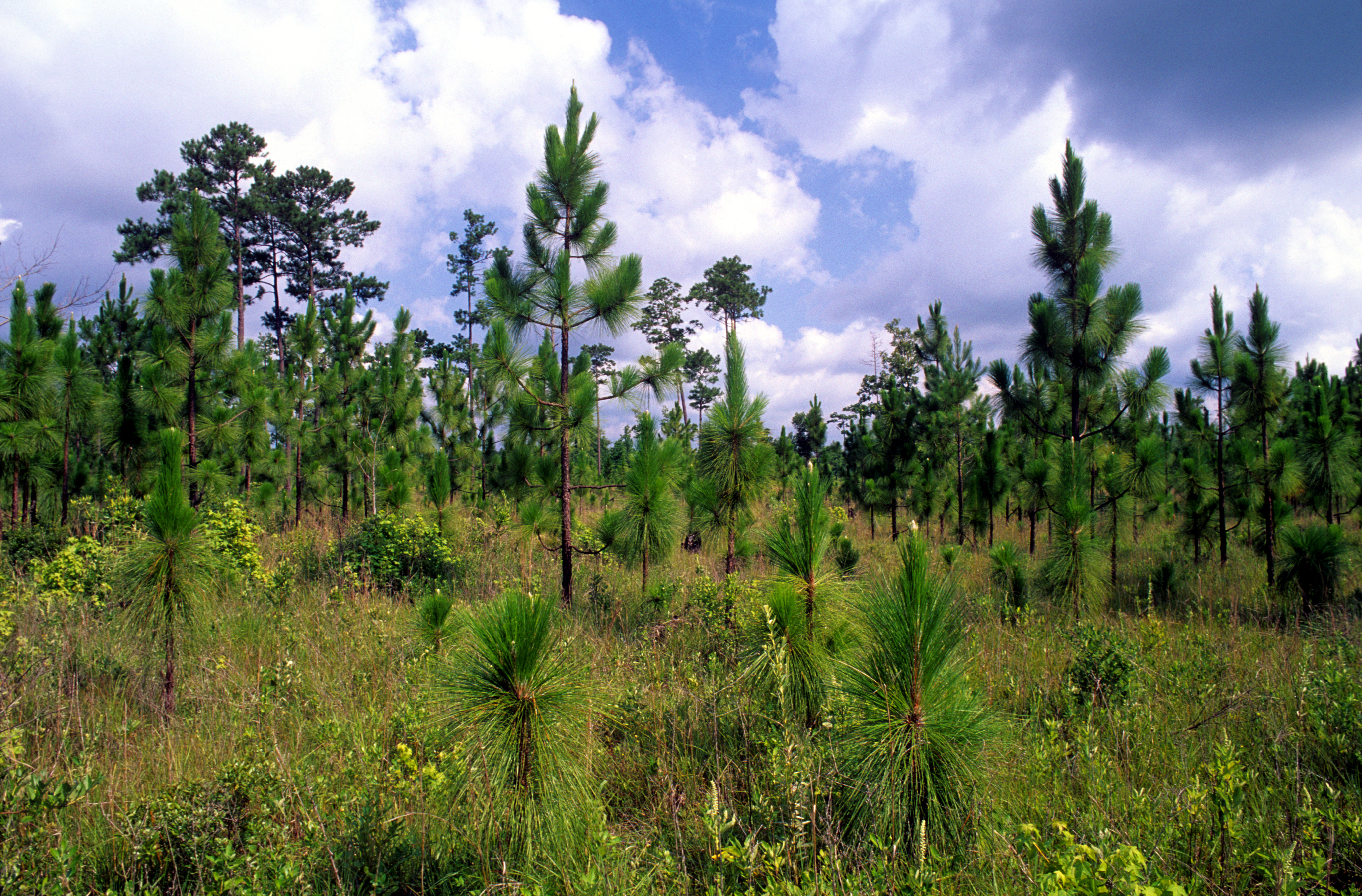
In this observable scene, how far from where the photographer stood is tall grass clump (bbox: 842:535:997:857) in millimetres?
2062

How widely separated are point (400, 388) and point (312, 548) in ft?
18.1

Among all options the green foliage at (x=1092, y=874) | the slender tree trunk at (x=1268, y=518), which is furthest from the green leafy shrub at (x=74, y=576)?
the slender tree trunk at (x=1268, y=518)

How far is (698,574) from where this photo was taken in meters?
8.44

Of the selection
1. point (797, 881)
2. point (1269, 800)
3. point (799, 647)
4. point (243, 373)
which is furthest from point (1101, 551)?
point (243, 373)

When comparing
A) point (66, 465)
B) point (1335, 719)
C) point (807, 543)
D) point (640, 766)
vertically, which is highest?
point (66, 465)

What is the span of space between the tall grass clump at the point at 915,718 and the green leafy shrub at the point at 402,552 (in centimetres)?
701

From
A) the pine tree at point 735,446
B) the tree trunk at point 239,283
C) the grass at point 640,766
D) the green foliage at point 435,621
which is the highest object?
the tree trunk at point 239,283

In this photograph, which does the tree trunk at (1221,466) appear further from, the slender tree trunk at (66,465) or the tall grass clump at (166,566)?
the slender tree trunk at (66,465)

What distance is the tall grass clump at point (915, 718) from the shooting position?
2.06 meters

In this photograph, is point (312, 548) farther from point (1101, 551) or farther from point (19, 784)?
point (1101, 551)

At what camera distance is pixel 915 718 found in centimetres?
209

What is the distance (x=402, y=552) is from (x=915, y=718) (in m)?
7.71

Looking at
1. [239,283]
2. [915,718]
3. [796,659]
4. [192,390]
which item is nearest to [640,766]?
[796,659]

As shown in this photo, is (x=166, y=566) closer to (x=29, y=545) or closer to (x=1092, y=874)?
(x=1092, y=874)
